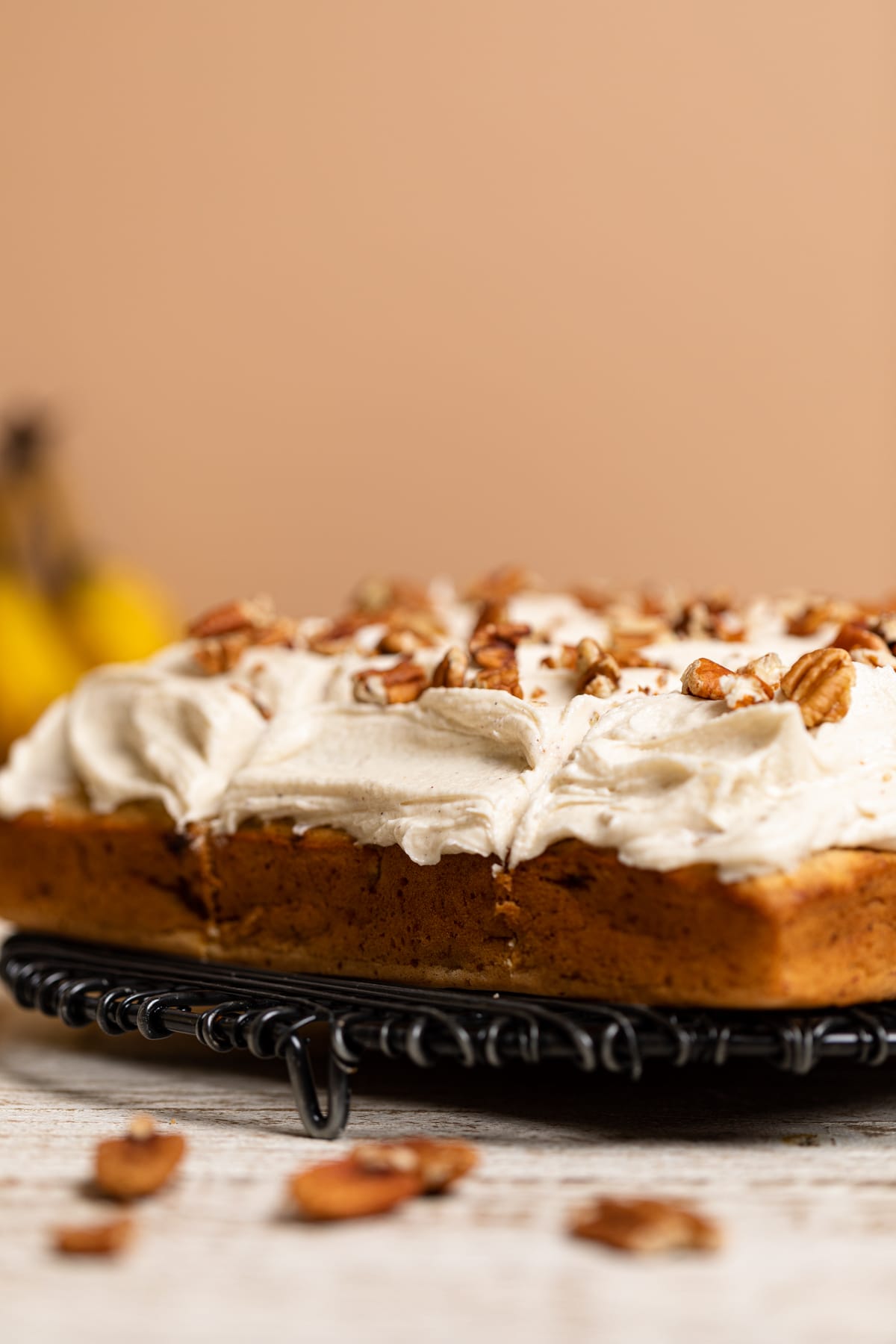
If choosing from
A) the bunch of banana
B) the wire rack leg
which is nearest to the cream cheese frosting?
the wire rack leg

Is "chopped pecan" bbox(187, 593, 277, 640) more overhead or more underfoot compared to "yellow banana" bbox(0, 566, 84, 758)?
more overhead

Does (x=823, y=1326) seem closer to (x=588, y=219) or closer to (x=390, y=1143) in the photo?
(x=390, y=1143)

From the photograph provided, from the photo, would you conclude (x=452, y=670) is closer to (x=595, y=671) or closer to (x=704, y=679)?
(x=595, y=671)

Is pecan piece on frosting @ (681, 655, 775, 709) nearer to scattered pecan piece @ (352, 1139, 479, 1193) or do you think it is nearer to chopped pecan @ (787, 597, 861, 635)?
chopped pecan @ (787, 597, 861, 635)

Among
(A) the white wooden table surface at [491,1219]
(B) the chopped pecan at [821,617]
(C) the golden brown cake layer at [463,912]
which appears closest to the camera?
(A) the white wooden table surface at [491,1219]

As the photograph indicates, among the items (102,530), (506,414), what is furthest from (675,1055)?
(102,530)

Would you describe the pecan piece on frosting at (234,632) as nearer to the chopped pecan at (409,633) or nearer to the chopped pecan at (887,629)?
the chopped pecan at (409,633)

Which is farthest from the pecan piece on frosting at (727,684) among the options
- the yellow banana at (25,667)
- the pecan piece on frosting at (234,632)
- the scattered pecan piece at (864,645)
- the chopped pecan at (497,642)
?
the yellow banana at (25,667)

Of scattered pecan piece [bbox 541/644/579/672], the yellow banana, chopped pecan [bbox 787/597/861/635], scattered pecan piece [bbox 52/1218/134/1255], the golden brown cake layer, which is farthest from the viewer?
the yellow banana
